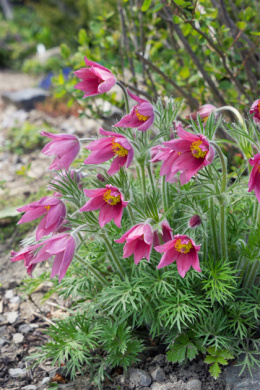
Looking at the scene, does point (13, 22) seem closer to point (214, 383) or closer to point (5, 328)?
point (5, 328)

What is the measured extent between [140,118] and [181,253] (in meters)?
0.45

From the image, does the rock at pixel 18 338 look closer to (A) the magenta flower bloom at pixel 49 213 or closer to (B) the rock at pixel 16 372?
(B) the rock at pixel 16 372

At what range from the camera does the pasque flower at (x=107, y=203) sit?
3.96 ft

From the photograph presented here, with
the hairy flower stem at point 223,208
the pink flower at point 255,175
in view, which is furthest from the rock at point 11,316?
the pink flower at point 255,175

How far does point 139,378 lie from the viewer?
4.75 feet

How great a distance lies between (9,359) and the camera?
1.66 m

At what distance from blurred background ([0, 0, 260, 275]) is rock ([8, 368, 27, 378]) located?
0.97m

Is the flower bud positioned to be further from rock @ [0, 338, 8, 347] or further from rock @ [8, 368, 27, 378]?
rock @ [0, 338, 8, 347]

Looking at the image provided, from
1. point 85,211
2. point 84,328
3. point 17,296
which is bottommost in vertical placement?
point 17,296

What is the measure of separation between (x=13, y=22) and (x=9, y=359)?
34.3 feet

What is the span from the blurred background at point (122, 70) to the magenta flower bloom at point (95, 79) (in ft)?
1.15

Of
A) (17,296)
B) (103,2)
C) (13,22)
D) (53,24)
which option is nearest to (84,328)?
(17,296)

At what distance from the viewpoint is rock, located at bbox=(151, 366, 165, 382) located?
1.44 metres

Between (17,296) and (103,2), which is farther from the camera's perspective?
(103,2)
